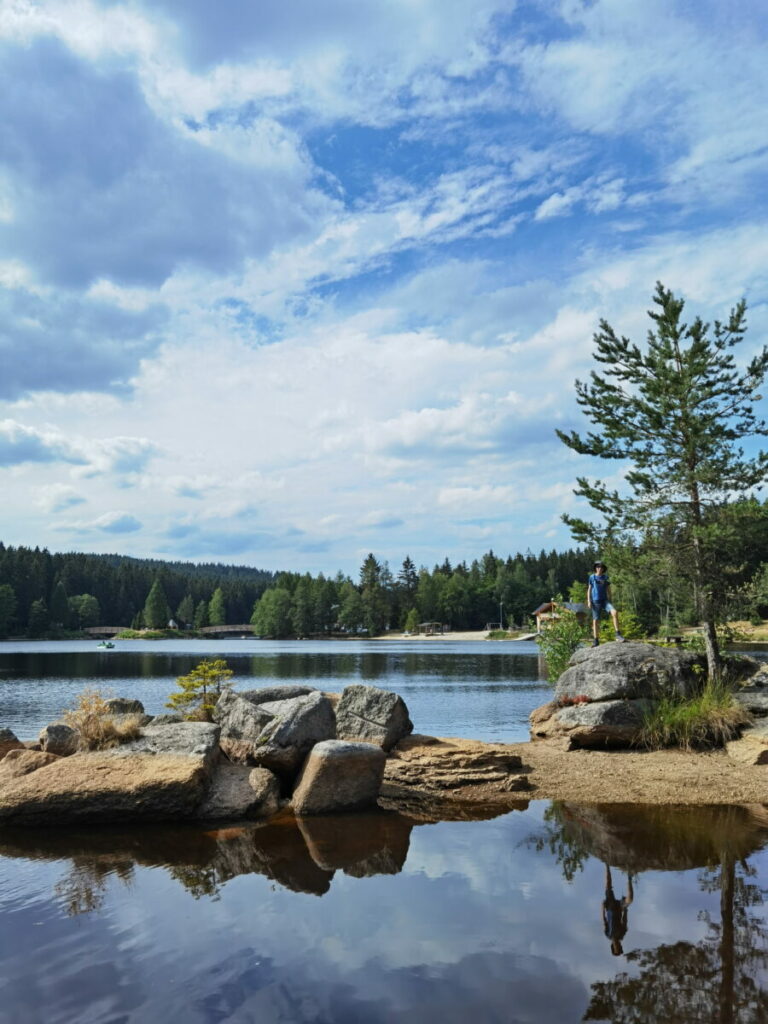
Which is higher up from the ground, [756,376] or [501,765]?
[756,376]

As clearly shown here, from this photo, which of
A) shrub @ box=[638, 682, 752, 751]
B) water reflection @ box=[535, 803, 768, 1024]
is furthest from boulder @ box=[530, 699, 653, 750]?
water reflection @ box=[535, 803, 768, 1024]

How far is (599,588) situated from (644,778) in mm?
7864

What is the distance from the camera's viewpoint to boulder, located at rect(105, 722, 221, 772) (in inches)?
478

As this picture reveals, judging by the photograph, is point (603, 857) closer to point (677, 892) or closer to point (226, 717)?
point (677, 892)

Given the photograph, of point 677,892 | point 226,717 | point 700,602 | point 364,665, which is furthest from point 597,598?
point 364,665

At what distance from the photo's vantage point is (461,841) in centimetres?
977

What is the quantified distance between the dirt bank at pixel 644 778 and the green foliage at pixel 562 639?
1170 cm

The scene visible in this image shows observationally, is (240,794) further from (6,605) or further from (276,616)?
(276,616)

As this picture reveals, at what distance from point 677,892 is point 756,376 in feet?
48.0

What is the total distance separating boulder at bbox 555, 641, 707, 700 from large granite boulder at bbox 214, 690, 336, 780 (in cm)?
697

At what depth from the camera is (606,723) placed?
52.3ft

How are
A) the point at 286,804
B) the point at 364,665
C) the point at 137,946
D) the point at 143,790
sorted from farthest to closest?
the point at 364,665 → the point at 286,804 → the point at 143,790 → the point at 137,946

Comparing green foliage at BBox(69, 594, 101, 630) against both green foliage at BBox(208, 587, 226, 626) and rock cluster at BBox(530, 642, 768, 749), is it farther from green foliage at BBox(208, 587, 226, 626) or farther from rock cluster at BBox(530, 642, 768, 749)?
rock cluster at BBox(530, 642, 768, 749)

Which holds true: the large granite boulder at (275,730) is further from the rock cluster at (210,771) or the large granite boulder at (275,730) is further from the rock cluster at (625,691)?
the rock cluster at (625,691)
